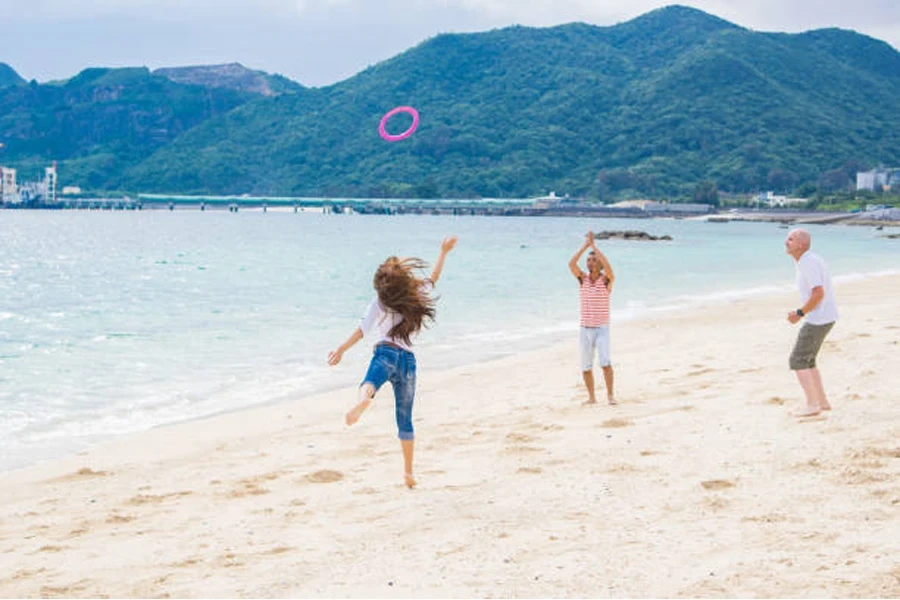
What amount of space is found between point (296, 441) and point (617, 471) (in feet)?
12.0

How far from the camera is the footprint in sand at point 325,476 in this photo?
24.8ft

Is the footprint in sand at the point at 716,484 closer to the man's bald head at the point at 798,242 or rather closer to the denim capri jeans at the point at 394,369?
the denim capri jeans at the point at 394,369

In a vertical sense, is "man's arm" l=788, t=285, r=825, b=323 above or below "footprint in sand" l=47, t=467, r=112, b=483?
above

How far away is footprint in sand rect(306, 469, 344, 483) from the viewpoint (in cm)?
757

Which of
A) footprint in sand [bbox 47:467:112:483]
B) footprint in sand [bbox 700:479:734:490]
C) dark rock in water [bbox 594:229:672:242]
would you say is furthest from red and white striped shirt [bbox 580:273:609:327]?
dark rock in water [bbox 594:229:672:242]

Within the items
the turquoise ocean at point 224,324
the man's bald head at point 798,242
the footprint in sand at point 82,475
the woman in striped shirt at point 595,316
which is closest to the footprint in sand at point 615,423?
the woman in striped shirt at point 595,316

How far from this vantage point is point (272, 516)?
6.55 m

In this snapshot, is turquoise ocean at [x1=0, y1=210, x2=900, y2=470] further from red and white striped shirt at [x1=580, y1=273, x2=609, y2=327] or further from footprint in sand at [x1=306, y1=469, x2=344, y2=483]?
red and white striped shirt at [x1=580, y1=273, x2=609, y2=327]

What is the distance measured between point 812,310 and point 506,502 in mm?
3573

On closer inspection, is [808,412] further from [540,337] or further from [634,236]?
[634,236]

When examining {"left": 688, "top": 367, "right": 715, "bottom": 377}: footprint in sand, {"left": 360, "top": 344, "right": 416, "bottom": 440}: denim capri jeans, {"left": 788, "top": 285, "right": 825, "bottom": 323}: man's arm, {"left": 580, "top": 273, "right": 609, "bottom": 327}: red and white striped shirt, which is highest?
{"left": 788, "top": 285, "right": 825, "bottom": 323}: man's arm

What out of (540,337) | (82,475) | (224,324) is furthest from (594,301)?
(224,324)

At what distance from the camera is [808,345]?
8.52 m

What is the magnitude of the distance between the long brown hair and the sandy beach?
1303 mm
